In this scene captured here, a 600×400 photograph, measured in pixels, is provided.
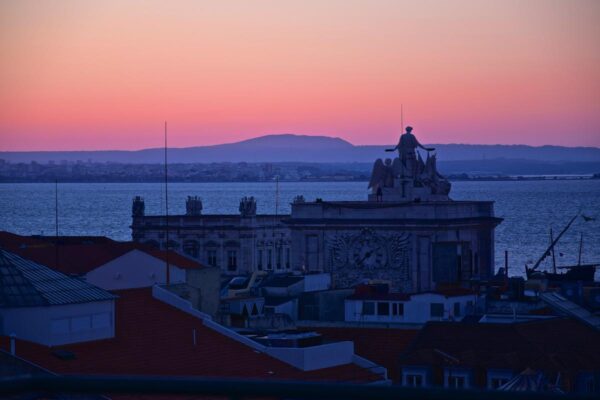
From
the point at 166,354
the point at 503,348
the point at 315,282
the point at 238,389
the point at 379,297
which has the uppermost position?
the point at 238,389

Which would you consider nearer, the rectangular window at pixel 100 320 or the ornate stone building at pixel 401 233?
the rectangular window at pixel 100 320

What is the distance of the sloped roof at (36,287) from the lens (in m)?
24.7

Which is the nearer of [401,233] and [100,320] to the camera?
[100,320]

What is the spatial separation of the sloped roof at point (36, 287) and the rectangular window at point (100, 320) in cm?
25

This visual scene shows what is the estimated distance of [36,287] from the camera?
82.5ft

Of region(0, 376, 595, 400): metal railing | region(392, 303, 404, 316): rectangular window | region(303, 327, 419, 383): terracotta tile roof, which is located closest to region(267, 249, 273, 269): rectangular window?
region(392, 303, 404, 316): rectangular window

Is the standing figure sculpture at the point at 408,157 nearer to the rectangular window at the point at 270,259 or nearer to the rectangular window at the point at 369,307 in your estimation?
the rectangular window at the point at 270,259

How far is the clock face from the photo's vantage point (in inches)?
2135

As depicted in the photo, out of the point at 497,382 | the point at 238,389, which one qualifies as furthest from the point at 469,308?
the point at 238,389

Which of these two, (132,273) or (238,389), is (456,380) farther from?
(238,389)

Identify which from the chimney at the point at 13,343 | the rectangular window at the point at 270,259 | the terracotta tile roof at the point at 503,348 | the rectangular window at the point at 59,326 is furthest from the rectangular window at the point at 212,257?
the chimney at the point at 13,343

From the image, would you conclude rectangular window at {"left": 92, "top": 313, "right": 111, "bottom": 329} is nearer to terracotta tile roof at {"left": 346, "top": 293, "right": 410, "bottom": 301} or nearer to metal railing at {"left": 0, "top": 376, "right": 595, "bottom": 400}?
terracotta tile roof at {"left": 346, "top": 293, "right": 410, "bottom": 301}

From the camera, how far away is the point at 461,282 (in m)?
52.7

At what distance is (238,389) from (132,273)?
30.0 m
